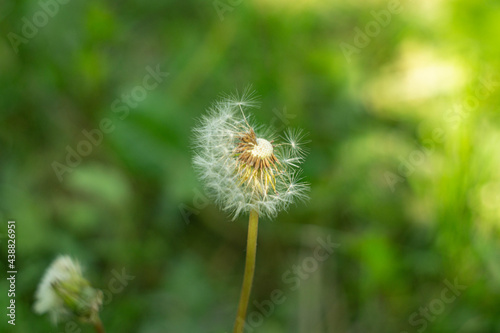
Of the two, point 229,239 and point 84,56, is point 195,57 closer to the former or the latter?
point 84,56

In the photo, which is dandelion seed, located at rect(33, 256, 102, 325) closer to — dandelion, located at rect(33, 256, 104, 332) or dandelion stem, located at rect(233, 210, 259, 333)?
dandelion, located at rect(33, 256, 104, 332)

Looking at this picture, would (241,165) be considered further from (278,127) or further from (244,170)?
(278,127)

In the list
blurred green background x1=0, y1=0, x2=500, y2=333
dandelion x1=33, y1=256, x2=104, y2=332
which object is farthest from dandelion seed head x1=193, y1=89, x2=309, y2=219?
blurred green background x1=0, y1=0, x2=500, y2=333

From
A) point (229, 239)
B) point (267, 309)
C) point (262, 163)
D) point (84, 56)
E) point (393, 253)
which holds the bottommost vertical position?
point (262, 163)

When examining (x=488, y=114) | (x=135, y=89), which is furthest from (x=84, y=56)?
(x=488, y=114)

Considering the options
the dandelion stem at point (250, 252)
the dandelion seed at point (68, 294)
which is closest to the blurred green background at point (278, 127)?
the dandelion seed at point (68, 294)

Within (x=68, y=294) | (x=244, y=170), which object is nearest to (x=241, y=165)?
→ (x=244, y=170)
